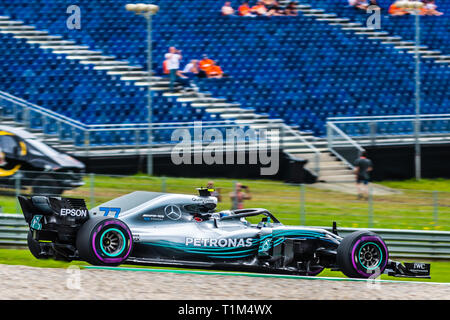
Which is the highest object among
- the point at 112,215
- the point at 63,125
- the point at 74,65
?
the point at 74,65

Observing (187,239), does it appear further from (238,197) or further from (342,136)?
(342,136)

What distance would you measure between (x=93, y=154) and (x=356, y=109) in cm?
870

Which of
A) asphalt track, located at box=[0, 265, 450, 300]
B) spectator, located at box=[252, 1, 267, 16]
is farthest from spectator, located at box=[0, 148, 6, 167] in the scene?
spectator, located at box=[252, 1, 267, 16]

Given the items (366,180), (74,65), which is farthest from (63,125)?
(366,180)

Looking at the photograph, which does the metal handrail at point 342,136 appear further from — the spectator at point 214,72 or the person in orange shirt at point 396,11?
the person in orange shirt at point 396,11

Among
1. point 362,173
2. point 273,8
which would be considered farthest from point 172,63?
point 362,173

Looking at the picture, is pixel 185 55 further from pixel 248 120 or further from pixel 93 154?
pixel 93 154

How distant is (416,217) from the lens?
16.7 metres

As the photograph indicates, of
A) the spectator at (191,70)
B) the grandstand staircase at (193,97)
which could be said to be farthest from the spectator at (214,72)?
the grandstand staircase at (193,97)

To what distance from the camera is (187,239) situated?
11086 millimetres

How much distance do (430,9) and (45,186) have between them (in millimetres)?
18319

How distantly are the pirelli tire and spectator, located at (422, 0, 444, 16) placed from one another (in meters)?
21.3

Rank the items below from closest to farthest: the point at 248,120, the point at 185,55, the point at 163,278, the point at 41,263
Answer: the point at 163,278
the point at 41,263
the point at 248,120
the point at 185,55

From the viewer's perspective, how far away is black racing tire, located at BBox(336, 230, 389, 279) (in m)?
11.4
